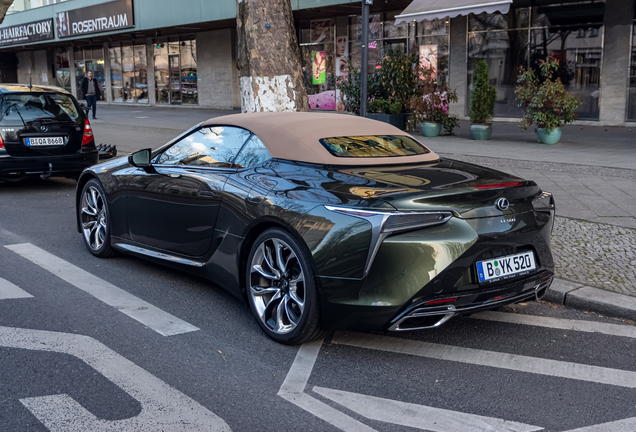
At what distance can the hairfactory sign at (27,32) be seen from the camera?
3688cm

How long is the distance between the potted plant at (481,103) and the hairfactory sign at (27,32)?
29.6 meters

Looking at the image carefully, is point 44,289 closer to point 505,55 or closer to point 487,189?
point 487,189

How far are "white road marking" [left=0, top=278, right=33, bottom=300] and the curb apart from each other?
3.91 meters

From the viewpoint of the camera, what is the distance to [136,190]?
5309mm

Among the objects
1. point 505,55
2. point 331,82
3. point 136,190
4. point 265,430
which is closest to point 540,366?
point 265,430

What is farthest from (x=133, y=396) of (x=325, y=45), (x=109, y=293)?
(x=325, y=45)

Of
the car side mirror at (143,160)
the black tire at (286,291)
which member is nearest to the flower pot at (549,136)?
the car side mirror at (143,160)

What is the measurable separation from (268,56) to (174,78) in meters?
25.3

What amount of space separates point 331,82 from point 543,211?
22.5 metres

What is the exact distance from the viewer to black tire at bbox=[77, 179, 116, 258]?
5781mm

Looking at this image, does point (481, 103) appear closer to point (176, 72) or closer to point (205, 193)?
point (205, 193)

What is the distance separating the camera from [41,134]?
9.26m

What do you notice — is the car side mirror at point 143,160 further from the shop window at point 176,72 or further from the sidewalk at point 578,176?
the shop window at point 176,72

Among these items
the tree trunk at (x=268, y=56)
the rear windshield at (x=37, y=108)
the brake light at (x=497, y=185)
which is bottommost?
the brake light at (x=497, y=185)
